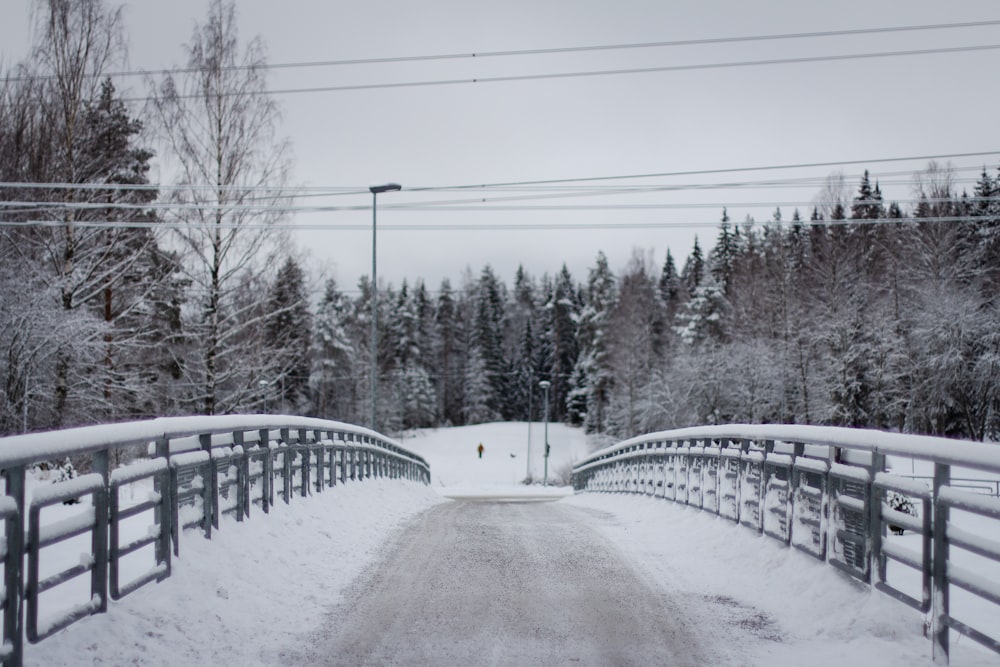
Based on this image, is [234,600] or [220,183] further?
[220,183]

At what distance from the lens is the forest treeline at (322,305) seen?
67.8ft

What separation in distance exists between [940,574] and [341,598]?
4623mm

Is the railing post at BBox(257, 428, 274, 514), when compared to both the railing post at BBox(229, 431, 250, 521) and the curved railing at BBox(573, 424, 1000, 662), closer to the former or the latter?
the railing post at BBox(229, 431, 250, 521)

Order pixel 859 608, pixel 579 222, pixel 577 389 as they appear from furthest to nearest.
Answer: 1. pixel 577 389
2. pixel 579 222
3. pixel 859 608

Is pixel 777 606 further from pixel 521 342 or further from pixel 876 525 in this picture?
pixel 521 342

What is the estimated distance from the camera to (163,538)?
19.5ft

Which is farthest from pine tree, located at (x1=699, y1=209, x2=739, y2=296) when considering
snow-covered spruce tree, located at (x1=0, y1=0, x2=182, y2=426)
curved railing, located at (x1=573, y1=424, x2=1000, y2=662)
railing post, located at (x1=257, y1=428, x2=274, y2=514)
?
railing post, located at (x1=257, y1=428, x2=274, y2=514)

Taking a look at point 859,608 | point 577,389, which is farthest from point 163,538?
point 577,389

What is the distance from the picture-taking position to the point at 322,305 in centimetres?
7512

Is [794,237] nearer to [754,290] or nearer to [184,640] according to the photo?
[754,290]

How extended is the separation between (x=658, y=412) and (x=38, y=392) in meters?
39.8

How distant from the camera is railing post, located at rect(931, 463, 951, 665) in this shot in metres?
4.88

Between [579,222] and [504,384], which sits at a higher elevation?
[579,222]

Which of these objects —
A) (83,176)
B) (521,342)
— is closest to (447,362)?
(521,342)
